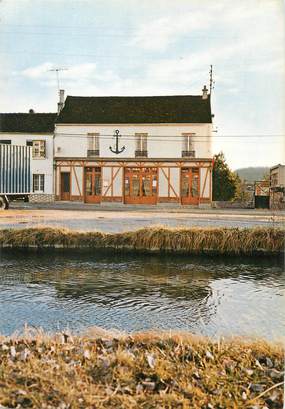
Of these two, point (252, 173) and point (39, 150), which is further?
point (39, 150)

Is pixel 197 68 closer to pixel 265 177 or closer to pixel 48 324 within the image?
pixel 265 177

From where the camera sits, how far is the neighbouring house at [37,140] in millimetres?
2730

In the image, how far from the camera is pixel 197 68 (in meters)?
2.50

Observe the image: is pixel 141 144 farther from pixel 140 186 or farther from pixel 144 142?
pixel 140 186

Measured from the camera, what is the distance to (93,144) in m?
2.67

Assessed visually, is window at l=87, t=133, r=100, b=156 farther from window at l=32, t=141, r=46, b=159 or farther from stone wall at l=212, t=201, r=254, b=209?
stone wall at l=212, t=201, r=254, b=209

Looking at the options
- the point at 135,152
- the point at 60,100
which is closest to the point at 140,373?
the point at 135,152

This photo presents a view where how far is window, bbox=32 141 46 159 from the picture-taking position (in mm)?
2750

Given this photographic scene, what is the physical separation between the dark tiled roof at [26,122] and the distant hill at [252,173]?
989 millimetres

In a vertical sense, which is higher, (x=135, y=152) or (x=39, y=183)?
(x=135, y=152)

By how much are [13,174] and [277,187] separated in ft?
4.54

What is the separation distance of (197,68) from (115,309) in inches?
47.2

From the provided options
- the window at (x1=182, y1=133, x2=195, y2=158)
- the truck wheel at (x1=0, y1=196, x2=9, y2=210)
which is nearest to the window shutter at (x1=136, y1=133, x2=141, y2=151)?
the window at (x1=182, y1=133, x2=195, y2=158)

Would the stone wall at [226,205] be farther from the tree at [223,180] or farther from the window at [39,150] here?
the window at [39,150]
